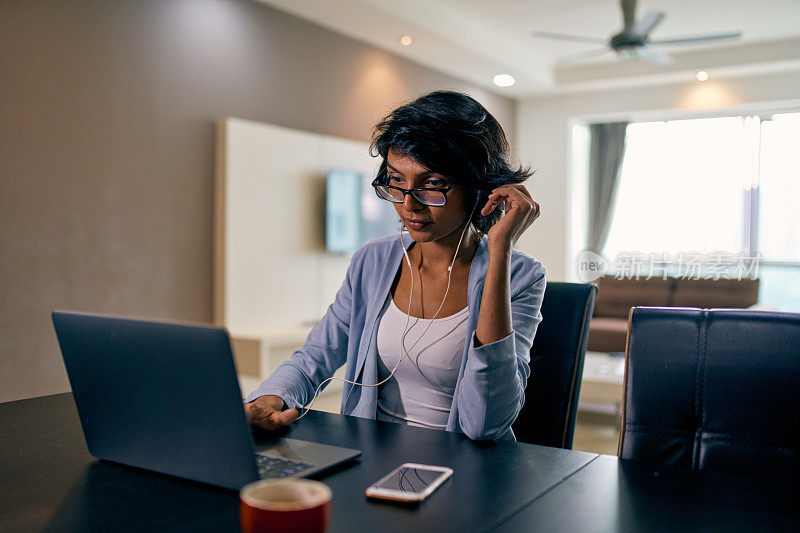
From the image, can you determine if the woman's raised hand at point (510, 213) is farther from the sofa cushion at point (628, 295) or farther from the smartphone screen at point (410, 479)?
the sofa cushion at point (628, 295)

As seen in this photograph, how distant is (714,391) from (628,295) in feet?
16.9

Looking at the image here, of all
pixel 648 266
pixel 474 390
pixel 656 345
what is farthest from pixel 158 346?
pixel 648 266

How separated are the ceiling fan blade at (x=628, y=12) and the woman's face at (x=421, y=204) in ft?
11.1

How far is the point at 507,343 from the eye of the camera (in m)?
1.25

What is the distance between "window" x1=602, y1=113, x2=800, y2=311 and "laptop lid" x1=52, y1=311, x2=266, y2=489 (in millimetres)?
6211

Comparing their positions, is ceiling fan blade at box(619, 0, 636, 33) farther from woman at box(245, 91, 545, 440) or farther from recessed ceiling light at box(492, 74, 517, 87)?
woman at box(245, 91, 545, 440)

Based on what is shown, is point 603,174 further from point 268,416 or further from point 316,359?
point 268,416

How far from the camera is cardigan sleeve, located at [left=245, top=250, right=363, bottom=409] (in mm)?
1320

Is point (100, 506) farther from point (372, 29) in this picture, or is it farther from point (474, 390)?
point (372, 29)

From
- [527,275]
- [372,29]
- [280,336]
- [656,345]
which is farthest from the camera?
[372,29]

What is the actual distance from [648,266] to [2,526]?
7012mm

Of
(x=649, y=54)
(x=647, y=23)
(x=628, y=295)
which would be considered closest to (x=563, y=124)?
(x=628, y=295)

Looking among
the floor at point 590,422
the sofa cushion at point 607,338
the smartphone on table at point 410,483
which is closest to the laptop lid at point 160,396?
the smartphone on table at point 410,483

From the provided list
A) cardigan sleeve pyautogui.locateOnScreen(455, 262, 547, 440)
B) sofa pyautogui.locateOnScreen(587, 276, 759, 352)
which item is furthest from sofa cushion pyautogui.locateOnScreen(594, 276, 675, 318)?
cardigan sleeve pyautogui.locateOnScreen(455, 262, 547, 440)
